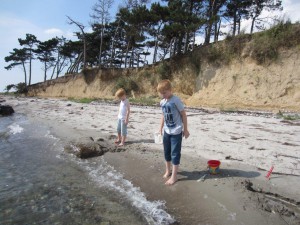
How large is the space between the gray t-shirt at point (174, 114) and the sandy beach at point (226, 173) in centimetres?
84

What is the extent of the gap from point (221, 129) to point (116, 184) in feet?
15.0

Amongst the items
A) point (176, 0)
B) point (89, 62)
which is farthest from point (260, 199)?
point (89, 62)

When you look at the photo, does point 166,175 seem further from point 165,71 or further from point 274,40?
point 165,71

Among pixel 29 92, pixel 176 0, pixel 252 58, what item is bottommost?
pixel 29 92

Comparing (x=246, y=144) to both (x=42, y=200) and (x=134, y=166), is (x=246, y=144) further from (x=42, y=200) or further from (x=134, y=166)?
(x=42, y=200)

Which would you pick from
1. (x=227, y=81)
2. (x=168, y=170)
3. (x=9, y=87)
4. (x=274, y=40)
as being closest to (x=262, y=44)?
(x=274, y=40)

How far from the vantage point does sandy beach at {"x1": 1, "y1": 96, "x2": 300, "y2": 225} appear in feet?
11.4

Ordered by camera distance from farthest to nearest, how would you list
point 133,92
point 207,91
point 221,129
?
point 133,92 < point 207,91 < point 221,129

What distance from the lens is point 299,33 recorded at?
60.7 feet

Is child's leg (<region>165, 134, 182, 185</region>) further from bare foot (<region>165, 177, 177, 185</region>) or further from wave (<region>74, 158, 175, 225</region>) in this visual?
wave (<region>74, 158, 175, 225</region>)

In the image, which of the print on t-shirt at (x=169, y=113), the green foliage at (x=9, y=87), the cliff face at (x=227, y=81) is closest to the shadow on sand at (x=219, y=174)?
the print on t-shirt at (x=169, y=113)

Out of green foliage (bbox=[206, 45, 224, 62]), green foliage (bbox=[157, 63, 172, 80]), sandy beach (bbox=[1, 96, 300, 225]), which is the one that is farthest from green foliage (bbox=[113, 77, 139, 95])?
sandy beach (bbox=[1, 96, 300, 225])

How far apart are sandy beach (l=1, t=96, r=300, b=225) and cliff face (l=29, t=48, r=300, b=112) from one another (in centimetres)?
956

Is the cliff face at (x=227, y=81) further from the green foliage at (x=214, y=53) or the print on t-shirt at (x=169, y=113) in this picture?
the print on t-shirt at (x=169, y=113)
